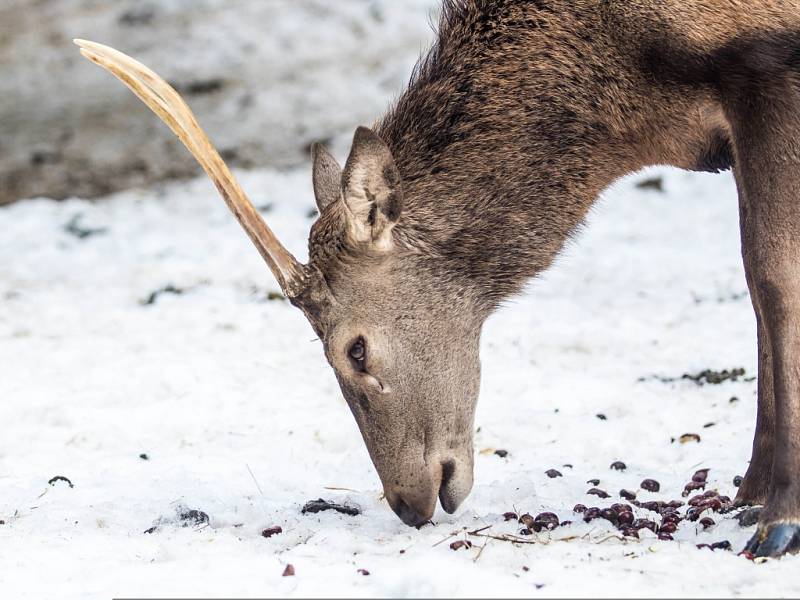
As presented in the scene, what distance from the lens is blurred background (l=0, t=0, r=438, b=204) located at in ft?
36.1

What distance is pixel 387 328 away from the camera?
4859 mm

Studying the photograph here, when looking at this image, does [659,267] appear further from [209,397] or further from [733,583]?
[733,583]

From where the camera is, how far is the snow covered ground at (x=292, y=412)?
13.6 ft

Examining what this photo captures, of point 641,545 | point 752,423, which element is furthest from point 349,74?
point 641,545

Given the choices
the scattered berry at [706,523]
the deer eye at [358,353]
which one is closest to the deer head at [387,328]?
the deer eye at [358,353]

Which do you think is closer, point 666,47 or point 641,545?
point 641,545

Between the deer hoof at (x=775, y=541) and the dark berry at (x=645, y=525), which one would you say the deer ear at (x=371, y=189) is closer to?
the dark berry at (x=645, y=525)

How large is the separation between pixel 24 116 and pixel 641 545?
857 centimetres

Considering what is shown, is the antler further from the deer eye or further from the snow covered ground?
the snow covered ground

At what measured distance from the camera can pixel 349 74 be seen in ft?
38.7

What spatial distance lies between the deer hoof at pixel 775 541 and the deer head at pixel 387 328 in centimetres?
120

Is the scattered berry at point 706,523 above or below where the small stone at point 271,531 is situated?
above

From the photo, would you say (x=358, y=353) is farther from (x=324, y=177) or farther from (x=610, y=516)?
(x=610, y=516)

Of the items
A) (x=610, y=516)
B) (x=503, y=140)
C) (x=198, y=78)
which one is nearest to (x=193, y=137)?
(x=503, y=140)
